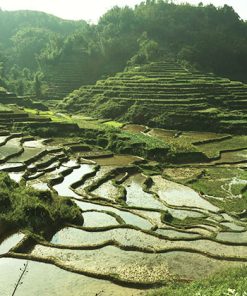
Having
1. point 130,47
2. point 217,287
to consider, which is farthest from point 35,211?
point 130,47

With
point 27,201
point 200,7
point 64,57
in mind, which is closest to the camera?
point 27,201

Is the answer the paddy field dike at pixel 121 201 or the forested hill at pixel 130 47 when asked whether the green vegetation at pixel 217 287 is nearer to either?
the paddy field dike at pixel 121 201

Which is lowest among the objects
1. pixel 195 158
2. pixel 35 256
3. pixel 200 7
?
pixel 195 158

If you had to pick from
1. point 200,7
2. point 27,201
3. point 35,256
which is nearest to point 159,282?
point 35,256

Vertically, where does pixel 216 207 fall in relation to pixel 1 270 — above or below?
below

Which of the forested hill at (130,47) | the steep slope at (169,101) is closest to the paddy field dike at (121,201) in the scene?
the steep slope at (169,101)

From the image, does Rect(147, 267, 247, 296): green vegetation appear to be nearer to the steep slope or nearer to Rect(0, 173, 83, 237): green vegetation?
Rect(0, 173, 83, 237): green vegetation

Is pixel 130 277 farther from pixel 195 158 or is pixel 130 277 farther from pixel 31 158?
pixel 195 158

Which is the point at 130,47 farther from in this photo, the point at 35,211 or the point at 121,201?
the point at 35,211
